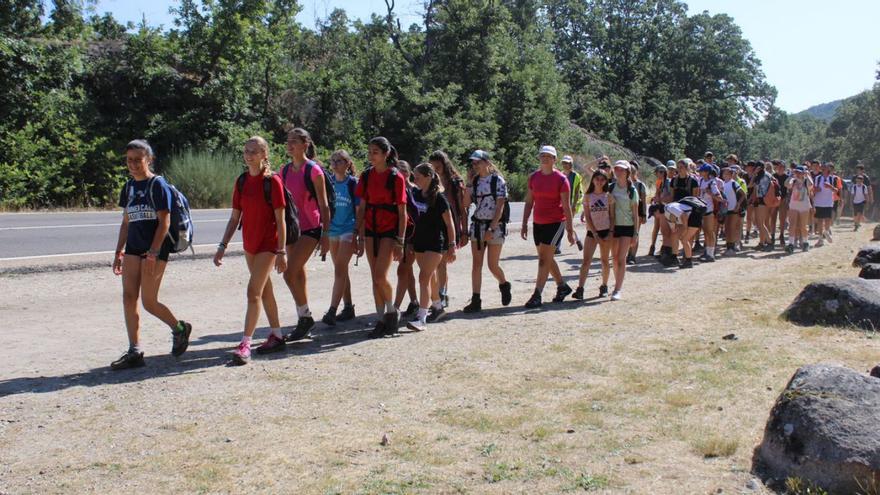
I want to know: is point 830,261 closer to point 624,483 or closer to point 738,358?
point 738,358

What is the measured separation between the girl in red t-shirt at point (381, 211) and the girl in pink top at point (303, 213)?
16.9 inches

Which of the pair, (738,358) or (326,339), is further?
(326,339)

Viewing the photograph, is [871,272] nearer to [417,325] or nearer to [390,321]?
[417,325]

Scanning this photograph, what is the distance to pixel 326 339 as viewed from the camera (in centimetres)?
819

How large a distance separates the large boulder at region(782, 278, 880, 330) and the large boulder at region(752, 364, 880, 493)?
12.5 ft

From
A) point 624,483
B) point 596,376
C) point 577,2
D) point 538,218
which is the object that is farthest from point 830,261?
point 577,2

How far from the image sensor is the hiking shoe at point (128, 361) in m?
6.77

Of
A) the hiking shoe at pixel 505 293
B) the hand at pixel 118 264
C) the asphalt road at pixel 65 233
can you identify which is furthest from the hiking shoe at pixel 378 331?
the asphalt road at pixel 65 233

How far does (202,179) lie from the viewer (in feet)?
82.1

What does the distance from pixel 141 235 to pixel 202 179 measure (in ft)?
62.4

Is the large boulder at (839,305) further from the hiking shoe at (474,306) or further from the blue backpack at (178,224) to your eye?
the blue backpack at (178,224)

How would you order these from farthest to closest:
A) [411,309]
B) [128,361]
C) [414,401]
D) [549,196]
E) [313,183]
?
[549,196] < [411,309] < [313,183] < [128,361] < [414,401]

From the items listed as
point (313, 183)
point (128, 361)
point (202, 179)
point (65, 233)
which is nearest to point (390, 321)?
point (313, 183)

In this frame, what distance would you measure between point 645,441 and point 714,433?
455 mm
